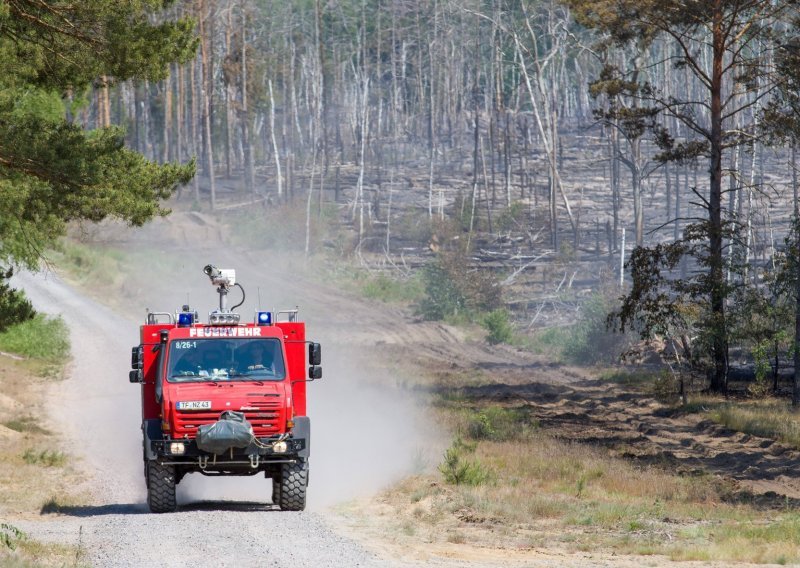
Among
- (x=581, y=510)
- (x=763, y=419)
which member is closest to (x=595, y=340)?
(x=763, y=419)

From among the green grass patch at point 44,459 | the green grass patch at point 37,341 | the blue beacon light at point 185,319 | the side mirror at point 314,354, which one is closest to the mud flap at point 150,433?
the blue beacon light at point 185,319

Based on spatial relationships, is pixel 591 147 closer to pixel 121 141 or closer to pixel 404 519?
pixel 121 141

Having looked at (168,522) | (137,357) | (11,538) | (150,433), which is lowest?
(168,522)

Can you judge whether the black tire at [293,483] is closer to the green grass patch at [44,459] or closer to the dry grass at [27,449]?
the dry grass at [27,449]

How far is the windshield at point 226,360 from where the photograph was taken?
1516 cm

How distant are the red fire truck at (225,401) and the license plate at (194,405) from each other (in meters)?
0.01

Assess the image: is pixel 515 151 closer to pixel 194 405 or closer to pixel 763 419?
pixel 763 419

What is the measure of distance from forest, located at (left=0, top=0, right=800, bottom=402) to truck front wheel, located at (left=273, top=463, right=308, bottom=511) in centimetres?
1706

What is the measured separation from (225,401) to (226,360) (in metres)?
Answer: 0.81

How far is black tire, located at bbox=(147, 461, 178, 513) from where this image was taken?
15.1 meters

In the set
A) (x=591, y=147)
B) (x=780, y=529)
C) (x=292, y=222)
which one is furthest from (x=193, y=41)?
(x=591, y=147)

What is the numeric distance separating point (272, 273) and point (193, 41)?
4325 cm

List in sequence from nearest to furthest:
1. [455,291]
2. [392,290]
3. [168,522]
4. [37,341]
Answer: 1. [168,522]
2. [37,341]
3. [455,291]
4. [392,290]

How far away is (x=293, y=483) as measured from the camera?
1517 centimetres
